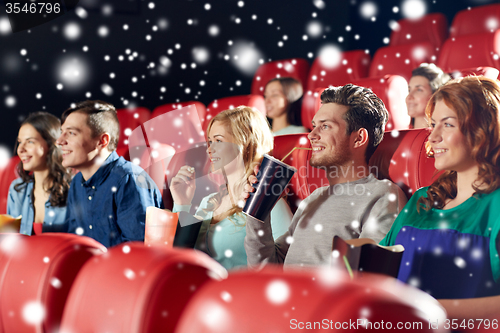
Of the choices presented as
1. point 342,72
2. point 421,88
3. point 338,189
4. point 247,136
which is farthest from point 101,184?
point 342,72

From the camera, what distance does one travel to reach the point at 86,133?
3.04 feet

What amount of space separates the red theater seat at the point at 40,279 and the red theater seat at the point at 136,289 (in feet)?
0.10

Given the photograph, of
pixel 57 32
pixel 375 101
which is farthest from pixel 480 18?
pixel 57 32

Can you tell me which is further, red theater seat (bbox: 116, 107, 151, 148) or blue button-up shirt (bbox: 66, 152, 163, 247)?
red theater seat (bbox: 116, 107, 151, 148)

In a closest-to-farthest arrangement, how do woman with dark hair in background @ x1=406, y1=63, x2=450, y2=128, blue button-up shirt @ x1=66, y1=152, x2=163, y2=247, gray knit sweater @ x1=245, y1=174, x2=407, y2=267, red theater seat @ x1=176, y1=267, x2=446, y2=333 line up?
red theater seat @ x1=176, y1=267, x2=446, y2=333 → gray knit sweater @ x1=245, y1=174, x2=407, y2=267 → blue button-up shirt @ x1=66, y1=152, x2=163, y2=247 → woman with dark hair in background @ x1=406, y1=63, x2=450, y2=128

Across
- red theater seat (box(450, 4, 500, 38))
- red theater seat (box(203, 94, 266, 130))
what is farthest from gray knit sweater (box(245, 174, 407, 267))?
red theater seat (box(450, 4, 500, 38))

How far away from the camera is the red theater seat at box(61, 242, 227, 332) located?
320 millimetres

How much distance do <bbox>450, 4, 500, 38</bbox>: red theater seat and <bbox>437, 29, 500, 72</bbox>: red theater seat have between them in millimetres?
170

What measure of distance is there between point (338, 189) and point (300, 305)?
0.42 meters

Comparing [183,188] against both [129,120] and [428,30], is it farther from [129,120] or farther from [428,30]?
[428,30]

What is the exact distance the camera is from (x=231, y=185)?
756 mm

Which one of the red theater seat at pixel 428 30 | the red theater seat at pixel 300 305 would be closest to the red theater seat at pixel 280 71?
the red theater seat at pixel 428 30

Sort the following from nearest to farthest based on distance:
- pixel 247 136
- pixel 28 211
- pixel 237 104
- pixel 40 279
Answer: pixel 40 279 → pixel 247 136 → pixel 28 211 → pixel 237 104

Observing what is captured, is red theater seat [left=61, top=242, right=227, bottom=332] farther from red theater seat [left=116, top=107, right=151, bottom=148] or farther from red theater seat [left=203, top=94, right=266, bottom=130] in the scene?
red theater seat [left=116, top=107, right=151, bottom=148]
